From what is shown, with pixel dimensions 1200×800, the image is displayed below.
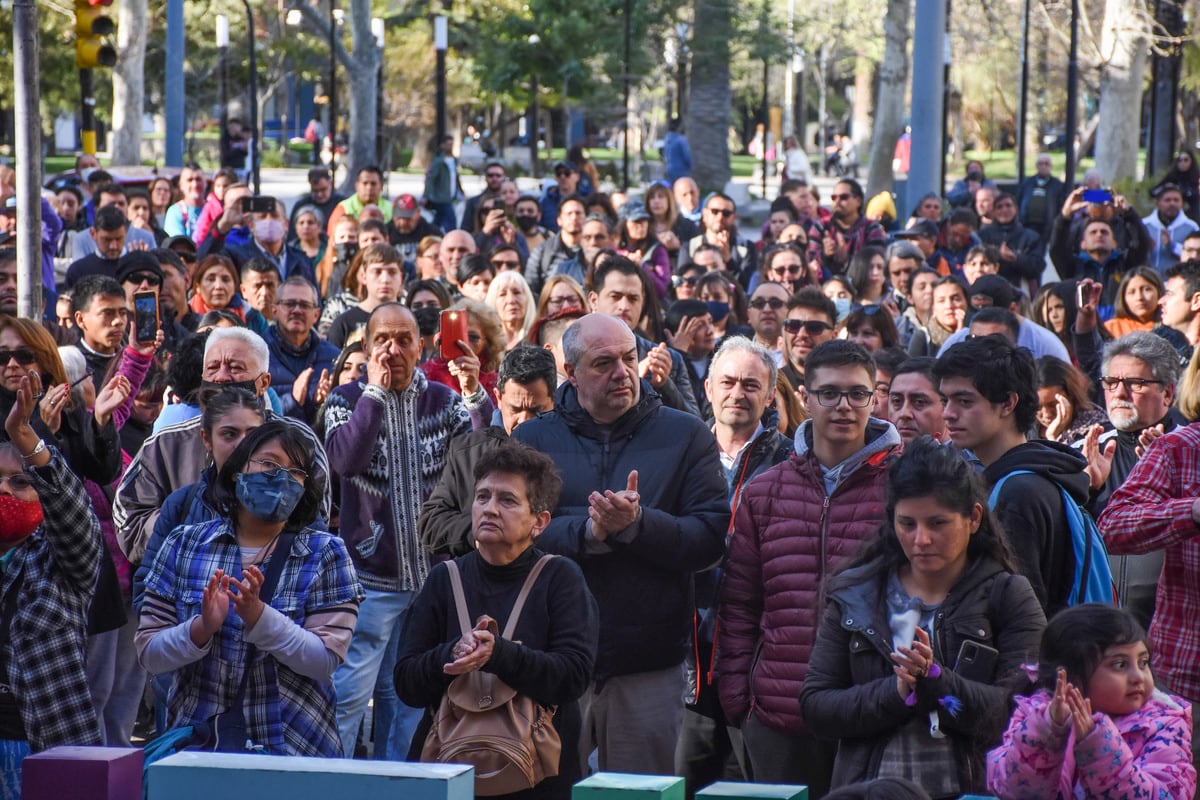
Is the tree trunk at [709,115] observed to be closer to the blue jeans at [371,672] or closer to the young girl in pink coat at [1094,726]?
the blue jeans at [371,672]

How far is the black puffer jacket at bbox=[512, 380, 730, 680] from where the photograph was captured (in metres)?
5.57

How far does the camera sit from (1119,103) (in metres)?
33.3

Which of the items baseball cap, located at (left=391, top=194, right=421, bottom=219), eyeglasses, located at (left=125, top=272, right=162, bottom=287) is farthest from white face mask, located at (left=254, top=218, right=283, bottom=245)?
eyeglasses, located at (left=125, top=272, right=162, bottom=287)

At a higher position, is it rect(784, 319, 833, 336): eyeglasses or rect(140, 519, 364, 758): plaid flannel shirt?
rect(784, 319, 833, 336): eyeglasses

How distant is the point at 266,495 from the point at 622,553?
4.04 ft

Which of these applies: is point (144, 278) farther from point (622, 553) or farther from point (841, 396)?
point (841, 396)

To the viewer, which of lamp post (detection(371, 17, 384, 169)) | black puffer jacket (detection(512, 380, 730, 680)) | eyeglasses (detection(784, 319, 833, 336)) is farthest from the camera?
lamp post (detection(371, 17, 384, 169))

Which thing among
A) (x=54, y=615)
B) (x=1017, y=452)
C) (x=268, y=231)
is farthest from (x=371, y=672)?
(x=268, y=231)

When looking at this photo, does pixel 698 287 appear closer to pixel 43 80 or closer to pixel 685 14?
pixel 685 14

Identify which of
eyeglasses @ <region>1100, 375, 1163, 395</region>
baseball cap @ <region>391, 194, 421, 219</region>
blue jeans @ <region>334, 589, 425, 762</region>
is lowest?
blue jeans @ <region>334, 589, 425, 762</region>

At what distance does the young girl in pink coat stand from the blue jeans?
11.4ft

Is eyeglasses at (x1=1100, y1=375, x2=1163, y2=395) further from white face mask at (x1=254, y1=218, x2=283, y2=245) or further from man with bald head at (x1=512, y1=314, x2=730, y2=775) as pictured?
white face mask at (x1=254, y1=218, x2=283, y2=245)

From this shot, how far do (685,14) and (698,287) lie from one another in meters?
33.1

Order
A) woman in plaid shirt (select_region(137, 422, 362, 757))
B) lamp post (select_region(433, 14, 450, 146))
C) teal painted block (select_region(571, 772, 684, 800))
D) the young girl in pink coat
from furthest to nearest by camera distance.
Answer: lamp post (select_region(433, 14, 450, 146)), woman in plaid shirt (select_region(137, 422, 362, 757)), the young girl in pink coat, teal painted block (select_region(571, 772, 684, 800))
